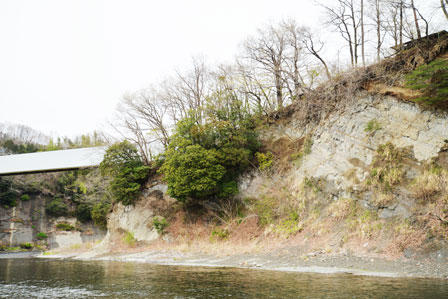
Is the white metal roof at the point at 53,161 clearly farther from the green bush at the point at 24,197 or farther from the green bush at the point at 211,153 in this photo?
the green bush at the point at 211,153

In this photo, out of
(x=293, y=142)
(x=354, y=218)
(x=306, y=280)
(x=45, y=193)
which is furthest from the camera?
(x=45, y=193)

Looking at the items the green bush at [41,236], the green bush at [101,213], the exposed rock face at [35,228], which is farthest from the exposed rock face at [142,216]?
the green bush at [41,236]

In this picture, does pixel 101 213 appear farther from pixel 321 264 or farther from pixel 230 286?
pixel 230 286

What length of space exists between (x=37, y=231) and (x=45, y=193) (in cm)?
536

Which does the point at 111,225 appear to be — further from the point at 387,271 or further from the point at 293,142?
the point at 387,271

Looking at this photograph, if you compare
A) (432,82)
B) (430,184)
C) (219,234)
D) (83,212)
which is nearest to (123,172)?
(219,234)

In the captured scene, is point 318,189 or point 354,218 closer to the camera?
point 354,218

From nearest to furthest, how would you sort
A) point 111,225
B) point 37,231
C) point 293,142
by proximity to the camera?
point 293,142 < point 111,225 < point 37,231

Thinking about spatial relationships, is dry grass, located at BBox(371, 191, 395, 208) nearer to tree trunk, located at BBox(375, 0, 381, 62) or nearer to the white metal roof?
tree trunk, located at BBox(375, 0, 381, 62)

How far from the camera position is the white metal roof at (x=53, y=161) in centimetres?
3152

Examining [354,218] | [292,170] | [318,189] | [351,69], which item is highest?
[351,69]

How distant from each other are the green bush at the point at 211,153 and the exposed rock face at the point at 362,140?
3667 mm

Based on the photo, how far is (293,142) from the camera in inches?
878

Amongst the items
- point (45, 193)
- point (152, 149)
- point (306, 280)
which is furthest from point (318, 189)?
point (45, 193)
